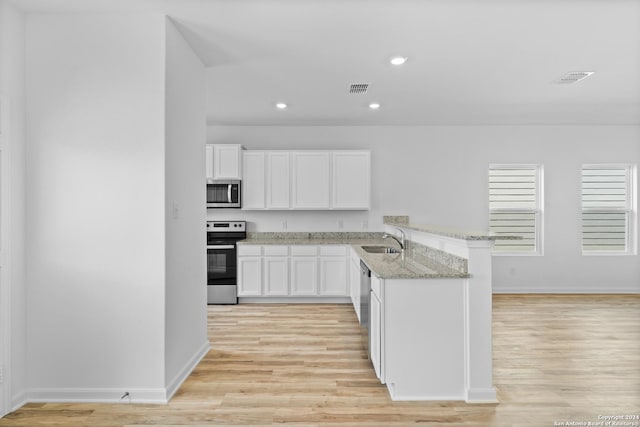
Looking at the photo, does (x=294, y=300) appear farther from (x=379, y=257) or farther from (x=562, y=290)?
(x=562, y=290)

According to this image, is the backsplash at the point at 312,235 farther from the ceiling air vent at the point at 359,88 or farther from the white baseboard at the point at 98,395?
the white baseboard at the point at 98,395

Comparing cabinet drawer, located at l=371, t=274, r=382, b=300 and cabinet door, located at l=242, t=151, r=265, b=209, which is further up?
cabinet door, located at l=242, t=151, r=265, b=209

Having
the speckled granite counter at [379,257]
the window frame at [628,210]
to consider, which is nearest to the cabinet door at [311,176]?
the speckled granite counter at [379,257]

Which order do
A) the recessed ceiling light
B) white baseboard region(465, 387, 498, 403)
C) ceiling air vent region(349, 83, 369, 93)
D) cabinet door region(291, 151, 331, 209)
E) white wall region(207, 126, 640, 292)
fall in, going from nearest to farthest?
white baseboard region(465, 387, 498, 403) < the recessed ceiling light < ceiling air vent region(349, 83, 369, 93) < cabinet door region(291, 151, 331, 209) < white wall region(207, 126, 640, 292)

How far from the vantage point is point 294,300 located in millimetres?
5500

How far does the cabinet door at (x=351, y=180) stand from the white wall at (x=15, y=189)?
3841 millimetres

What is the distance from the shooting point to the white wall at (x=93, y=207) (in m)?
2.61

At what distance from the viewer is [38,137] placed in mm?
2613

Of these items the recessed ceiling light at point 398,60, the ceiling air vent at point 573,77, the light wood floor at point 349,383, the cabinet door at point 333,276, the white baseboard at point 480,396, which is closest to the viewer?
the light wood floor at point 349,383

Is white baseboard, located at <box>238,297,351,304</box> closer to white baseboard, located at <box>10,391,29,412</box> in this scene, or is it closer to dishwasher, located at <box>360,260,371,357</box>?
dishwasher, located at <box>360,260,371,357</box>

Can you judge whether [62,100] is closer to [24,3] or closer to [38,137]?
[38,137]

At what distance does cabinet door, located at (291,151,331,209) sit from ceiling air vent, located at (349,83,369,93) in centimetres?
149

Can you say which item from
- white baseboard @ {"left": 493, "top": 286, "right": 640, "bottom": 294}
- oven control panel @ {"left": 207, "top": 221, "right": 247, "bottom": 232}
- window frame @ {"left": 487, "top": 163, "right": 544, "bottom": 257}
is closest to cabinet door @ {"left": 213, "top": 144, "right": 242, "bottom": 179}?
oven control panel @ {"left": 207, "top": 221, "right": 247, "bottom": 232}

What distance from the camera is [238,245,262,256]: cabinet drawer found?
17.7 feet
